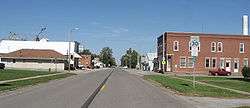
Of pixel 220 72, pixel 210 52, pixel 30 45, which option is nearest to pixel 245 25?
pixel 210 52

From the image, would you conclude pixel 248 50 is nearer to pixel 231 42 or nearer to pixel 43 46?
pixel 231 42

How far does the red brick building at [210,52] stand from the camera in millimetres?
92500

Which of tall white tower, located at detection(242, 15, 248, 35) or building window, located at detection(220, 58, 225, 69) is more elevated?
tall white tower, located at detection(242, 15, 248, 35)

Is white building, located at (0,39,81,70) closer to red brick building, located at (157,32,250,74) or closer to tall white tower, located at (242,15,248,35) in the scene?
red brick building, located at (157,32,250,74)

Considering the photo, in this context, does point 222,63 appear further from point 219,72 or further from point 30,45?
point 30,45

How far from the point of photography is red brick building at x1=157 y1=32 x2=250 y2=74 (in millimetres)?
92500

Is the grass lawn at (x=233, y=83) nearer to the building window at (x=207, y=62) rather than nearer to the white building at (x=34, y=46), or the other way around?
the building window at (x=207, y=62)

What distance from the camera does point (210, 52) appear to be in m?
93.2

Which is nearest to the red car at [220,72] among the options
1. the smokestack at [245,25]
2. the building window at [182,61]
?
the building window at [182,61]

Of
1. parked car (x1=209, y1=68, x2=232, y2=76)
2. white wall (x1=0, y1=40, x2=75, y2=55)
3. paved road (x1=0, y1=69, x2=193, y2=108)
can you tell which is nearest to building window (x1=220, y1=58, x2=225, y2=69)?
parked car (x1=209, y1=68, x2=232, y2=76)

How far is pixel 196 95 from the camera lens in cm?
2527

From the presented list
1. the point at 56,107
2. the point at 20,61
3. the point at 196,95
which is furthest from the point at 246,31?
the point at 56,107

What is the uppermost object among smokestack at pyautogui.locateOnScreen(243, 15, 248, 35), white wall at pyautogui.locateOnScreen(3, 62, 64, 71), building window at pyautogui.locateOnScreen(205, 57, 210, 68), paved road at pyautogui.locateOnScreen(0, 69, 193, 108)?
smokestack at pyautogui.locateOnScreen(243, 15, 248, 35)

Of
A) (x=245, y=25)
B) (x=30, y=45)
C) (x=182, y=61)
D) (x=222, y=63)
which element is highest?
(x=245, y=25)
